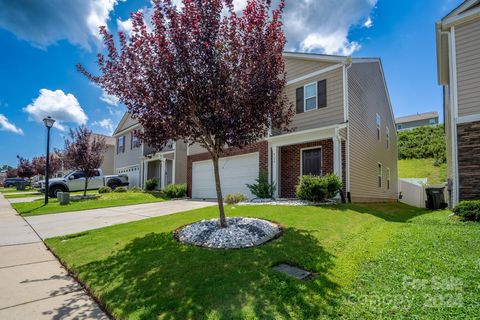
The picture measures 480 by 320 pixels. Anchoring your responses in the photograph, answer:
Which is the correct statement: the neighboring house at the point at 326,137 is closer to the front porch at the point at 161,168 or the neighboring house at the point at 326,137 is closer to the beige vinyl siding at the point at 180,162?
the beige vinyl siding at the point at 180,162

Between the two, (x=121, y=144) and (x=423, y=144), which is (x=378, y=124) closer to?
(x=423, y=144)

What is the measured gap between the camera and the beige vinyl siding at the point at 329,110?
11461 millimetres

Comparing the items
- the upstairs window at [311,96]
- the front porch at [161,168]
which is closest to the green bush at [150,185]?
the front porch at [161,168]

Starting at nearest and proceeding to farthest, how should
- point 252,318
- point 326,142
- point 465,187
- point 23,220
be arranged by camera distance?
point 252,318 < point 465,187 < point 23,220 < point 326,142

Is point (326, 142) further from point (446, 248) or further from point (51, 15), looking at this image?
point (51, 15)

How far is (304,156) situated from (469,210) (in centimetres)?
636

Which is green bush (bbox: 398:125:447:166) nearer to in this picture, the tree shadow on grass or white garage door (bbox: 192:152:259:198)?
white garage door (bbox: 192:152:259:198)

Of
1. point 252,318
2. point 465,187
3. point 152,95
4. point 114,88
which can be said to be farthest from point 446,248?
point 114,88

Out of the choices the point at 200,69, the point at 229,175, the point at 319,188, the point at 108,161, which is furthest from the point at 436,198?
the point at 108,161

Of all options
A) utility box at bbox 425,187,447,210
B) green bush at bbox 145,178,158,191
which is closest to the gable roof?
utility box at bbox 425,187,447,210

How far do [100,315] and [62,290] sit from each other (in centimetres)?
118

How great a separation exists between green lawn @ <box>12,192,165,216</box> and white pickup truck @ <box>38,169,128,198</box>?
3.62 metres

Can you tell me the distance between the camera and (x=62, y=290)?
3.90m

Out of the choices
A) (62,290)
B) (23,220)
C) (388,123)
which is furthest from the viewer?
(388,123)
